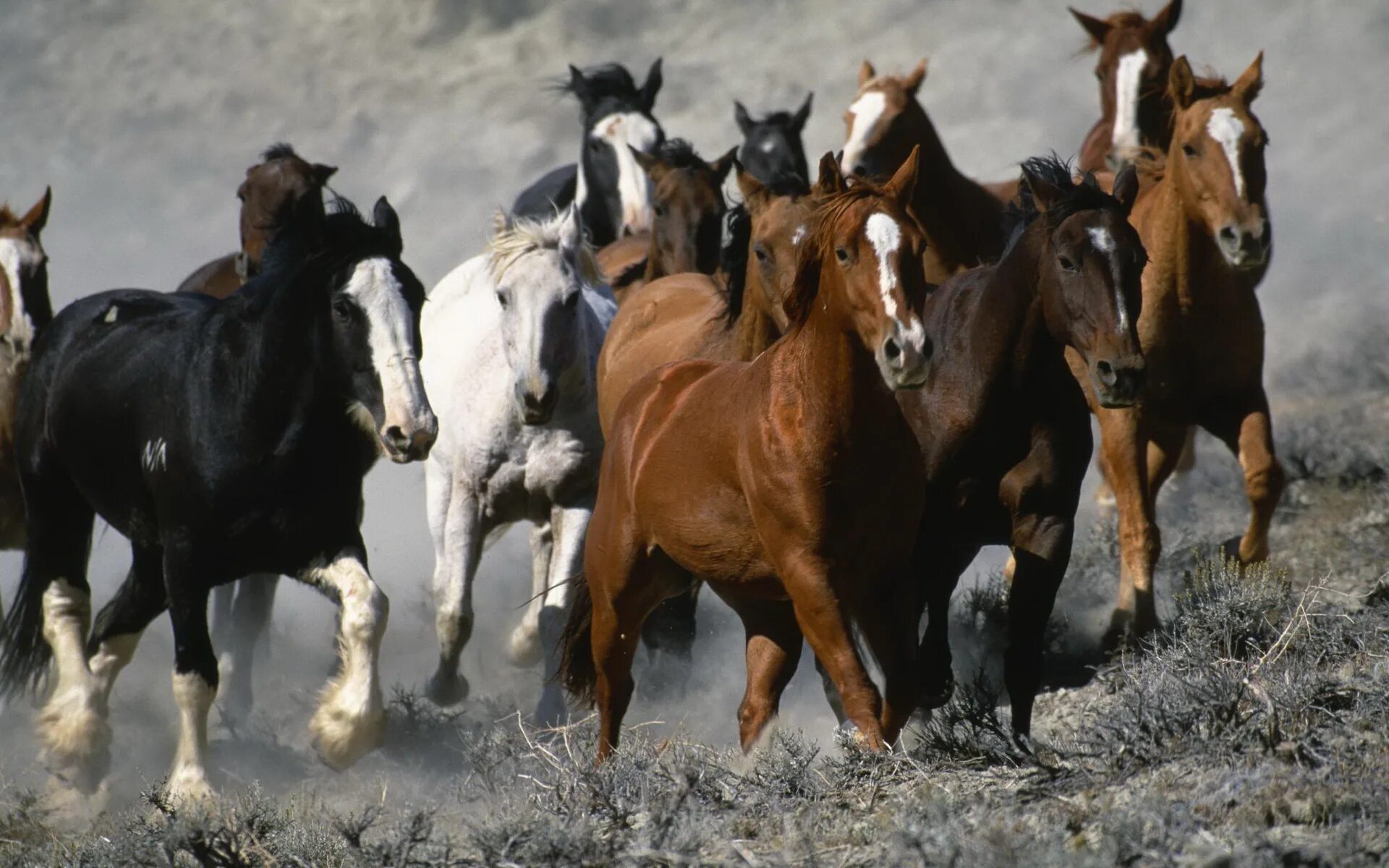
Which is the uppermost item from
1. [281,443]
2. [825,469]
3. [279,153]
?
[279,153]

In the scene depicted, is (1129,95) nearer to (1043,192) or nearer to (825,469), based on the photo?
(1043,192)

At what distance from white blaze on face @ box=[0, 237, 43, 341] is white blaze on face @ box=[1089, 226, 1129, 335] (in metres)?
5.45

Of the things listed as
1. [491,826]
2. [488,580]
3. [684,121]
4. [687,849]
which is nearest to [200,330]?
[491,826]

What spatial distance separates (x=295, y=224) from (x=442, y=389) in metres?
1.76

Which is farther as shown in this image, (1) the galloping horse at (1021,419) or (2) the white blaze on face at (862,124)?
(2) the white blaze on face at (862,124)

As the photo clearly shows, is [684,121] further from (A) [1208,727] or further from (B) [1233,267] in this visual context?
(A) [1208,727]

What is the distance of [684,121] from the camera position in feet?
73.8

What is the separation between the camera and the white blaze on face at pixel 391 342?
6.61 meters

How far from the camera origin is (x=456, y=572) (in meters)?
8.51

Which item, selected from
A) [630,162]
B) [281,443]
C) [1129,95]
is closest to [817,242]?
[281,443]

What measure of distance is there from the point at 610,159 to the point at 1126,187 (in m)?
5.52

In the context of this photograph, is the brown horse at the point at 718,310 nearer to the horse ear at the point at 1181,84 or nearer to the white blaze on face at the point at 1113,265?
the white blaze on face at the point at 1113,265

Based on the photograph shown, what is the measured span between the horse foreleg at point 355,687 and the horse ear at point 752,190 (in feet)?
7.26

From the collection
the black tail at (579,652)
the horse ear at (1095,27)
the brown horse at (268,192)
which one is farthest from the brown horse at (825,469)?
the horse ear at (1095,27)
